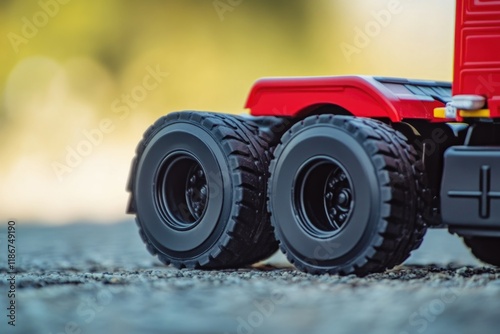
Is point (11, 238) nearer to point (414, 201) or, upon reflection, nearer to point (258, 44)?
point (414, 201)

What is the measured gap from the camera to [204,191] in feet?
22.7

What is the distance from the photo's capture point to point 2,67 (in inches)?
592

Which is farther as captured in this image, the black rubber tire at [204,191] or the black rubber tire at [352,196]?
the black rubber tire at [204,191]

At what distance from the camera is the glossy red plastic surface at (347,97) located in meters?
6.40

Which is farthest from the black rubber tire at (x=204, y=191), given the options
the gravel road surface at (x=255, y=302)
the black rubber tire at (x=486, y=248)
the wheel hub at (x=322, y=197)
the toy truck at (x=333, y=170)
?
the black rubber tire at (x=486, y=248)

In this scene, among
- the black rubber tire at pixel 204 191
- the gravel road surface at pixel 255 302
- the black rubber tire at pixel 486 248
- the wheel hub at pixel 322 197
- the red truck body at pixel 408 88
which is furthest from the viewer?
the black rubber tire at pixel 486 248

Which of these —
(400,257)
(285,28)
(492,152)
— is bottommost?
(400,257)

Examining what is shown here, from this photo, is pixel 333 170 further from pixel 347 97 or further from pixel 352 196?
pixel 347 97

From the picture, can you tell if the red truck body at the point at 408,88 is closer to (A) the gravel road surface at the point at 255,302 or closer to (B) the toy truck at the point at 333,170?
(B) the toy truck at the point at 333,170

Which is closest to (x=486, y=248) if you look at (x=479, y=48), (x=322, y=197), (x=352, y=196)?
(x=322, y=197)

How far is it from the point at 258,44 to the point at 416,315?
10877mm

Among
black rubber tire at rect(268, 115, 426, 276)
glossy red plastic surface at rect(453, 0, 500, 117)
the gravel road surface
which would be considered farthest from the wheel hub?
glossy red plastic surface at rect(453, 0, 500, 117)

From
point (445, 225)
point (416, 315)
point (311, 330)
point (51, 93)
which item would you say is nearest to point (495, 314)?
point (416, 315)

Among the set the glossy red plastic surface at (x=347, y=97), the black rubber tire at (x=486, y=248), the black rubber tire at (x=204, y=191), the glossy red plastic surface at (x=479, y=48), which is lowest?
the black rubber tire at (x=486, y=248)
